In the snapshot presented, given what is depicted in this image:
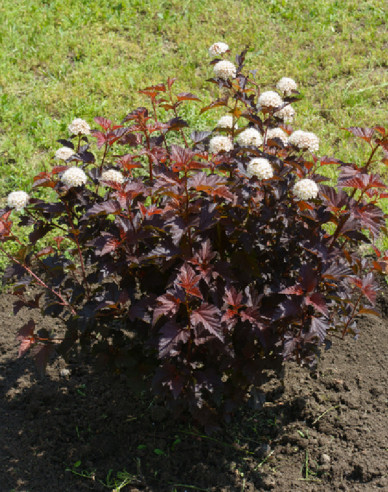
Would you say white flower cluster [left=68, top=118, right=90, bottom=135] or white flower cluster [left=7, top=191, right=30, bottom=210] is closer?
white flower cluster [left=7, top=191, right=30, bottom=210]

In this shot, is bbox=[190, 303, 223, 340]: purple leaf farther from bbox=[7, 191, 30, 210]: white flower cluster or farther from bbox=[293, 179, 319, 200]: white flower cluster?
bbox=[7, 191, 30, 210]: white flower cluster

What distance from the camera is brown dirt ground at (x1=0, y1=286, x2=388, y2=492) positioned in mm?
2717

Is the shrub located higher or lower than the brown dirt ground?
higher

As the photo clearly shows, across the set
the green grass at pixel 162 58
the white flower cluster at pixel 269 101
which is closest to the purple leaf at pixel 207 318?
the white flower cluster at pixel 269 101

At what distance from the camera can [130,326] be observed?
2.54 metres

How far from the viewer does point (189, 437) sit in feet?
9.48

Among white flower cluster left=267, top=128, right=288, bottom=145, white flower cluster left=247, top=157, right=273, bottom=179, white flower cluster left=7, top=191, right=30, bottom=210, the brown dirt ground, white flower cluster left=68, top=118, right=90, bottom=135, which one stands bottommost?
the brown dirt ground

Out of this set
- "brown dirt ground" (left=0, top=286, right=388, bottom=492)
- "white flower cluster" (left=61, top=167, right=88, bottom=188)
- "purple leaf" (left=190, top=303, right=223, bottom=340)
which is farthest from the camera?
"brown dirt ground" (left=0, top=286, right=388, bottom=492)

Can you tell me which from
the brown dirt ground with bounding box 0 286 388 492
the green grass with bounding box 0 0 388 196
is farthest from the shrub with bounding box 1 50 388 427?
the green grass with bounding box 0 0 388 196

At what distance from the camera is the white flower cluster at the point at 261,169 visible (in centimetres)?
218

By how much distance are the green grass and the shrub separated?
2.19m

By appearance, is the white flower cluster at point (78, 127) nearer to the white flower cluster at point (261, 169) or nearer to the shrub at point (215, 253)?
the shrub at point (215, 253)

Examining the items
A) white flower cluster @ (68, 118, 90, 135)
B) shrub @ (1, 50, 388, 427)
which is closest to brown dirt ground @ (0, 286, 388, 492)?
shrub @ (1, 50, 388, 427)

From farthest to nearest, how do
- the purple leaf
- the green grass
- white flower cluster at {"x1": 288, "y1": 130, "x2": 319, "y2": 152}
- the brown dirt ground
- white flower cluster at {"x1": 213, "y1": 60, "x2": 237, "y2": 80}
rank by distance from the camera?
the green grass → the brown dirt ground → white flower cluster at {"x1": 213, "y1": 60, "x2": 237, "y2": 80} → white flower cluster at {"x1": 288, "y1": 130, "x2": 319, "y2": 152} → the purple leaf
